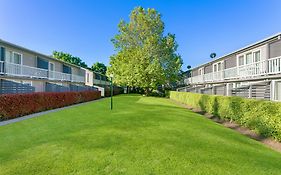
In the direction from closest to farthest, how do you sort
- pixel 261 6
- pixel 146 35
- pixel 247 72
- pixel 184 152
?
pixel 184 152, pixel 247 72, pixel 261 6, pixel 146 35

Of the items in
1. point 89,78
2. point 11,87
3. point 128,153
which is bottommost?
point 128,153

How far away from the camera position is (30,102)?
1493 cm

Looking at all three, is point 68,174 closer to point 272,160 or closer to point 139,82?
point 272,160

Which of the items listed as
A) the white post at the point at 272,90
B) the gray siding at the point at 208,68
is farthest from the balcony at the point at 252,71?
the gray siding at the point at 208,68

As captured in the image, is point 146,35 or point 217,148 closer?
point 217,148

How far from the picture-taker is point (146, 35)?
126ft

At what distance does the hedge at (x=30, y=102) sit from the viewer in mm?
12370

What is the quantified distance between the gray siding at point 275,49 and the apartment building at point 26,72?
70.3 feet

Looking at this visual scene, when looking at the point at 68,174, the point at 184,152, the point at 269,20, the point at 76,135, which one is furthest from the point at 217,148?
the point at 269,20

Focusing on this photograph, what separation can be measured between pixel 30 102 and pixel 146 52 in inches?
1017

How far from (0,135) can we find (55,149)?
11.7 ft

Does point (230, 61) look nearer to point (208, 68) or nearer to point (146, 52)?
point (208, 68)

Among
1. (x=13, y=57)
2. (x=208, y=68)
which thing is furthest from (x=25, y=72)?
(x=208, y=68)

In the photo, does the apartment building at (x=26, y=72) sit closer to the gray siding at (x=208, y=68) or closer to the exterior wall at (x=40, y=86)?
the exterior wall at (x=40, y=86)
